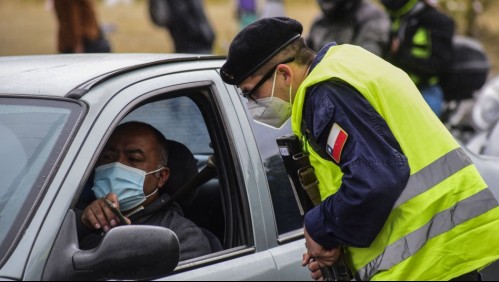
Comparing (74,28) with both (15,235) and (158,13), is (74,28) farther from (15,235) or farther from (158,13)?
(15,235)

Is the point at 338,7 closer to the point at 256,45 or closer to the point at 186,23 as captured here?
the point at 186,23

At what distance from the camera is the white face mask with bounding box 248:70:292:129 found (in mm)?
3299

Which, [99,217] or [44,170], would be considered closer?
[44,170]

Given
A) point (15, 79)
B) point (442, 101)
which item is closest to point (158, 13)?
point (442, 101)

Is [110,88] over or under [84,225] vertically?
over

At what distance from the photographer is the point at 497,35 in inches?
755

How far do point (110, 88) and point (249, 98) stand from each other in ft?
1.53

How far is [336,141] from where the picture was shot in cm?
304

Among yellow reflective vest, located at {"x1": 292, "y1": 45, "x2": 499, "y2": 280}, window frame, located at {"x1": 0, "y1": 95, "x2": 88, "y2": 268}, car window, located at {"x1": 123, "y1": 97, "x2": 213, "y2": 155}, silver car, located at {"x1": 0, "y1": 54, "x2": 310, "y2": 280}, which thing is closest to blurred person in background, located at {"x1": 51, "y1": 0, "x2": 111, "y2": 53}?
car window, located at {"x1": 123, "y1": 97, "x2": 213, "y2": 155}

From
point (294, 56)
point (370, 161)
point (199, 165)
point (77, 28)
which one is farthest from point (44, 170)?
point (77, 28)

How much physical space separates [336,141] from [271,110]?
0.36m

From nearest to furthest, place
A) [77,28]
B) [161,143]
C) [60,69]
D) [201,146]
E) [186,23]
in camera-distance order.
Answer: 1. [60,69]
2. [161,143]
3. [201,146]
4. [77,28]
5. [186,23]

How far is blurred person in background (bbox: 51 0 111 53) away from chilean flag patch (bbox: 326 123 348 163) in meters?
6.64

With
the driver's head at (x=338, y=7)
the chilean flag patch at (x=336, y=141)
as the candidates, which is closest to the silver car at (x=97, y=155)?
the chilean flag patch at (x=336, y=141)
